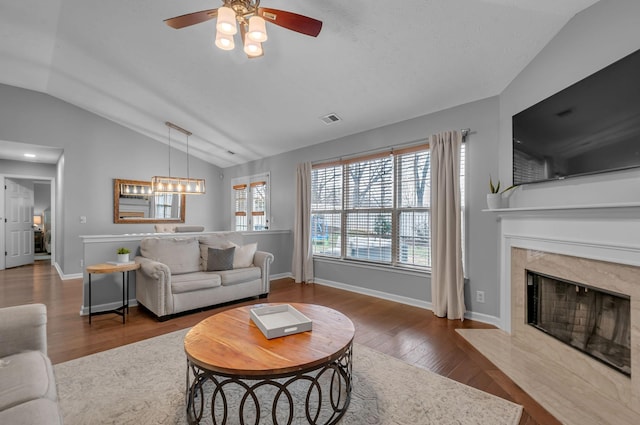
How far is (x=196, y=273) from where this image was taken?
13.0ft

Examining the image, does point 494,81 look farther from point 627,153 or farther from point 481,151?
point 627,153

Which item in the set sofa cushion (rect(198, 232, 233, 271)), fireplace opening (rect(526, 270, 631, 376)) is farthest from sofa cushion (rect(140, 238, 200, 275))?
fireplace opening (rect(526, 270, 631, 376))

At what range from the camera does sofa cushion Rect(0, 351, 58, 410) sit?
1221 millimetres

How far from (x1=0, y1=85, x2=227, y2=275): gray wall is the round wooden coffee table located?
540 centimetres

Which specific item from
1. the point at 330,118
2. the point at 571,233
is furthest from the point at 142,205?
the point at 571,233

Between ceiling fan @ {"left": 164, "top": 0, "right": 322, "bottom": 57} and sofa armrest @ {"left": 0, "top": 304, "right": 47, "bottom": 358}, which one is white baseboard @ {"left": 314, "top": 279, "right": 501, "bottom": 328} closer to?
ceiling fan @ {"left": 164, "top": 0, "right": 322, "bottom": 57}

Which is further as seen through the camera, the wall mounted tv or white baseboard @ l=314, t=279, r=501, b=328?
white baseboard @ l=314, t=279, r=501, b=328

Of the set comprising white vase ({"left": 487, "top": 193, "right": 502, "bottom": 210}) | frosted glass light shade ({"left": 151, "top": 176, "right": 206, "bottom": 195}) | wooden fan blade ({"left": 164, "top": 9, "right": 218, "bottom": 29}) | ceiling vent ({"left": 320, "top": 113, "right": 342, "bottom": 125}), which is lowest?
white vase ({"left": 487, "top": 193, "right": 502, "bottom": 210})

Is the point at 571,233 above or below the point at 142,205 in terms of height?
below

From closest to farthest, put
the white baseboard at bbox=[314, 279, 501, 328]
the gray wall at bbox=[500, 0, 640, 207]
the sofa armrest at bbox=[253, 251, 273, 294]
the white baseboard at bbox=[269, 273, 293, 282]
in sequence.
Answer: the gray wall at bbox=[500, 0, 640, 207] < the white baseboard at bbox=[314, 279, 501, 328] < the sofa armrest at bbox=[253, 251, 273, 294] < the white baseboard at bbox=[269, 273, 293, 282]

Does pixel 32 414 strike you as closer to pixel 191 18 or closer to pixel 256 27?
pixel 256 27

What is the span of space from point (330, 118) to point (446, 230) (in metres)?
2.27

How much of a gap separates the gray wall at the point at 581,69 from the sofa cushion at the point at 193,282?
3599 mm

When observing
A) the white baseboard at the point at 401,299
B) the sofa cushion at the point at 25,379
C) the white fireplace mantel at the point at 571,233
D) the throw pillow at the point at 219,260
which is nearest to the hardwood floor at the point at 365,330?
the white baseboard at the point at 401,299
